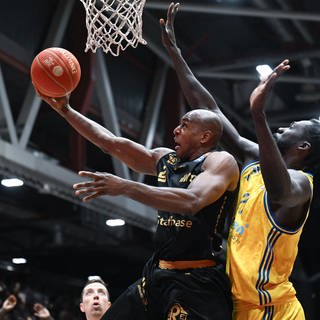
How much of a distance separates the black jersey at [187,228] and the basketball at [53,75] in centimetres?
96

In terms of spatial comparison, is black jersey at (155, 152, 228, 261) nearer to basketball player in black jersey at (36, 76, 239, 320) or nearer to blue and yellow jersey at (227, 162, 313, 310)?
basketball player in black jersey at (36, 76, 239, 320)

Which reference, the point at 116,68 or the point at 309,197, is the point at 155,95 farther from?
the point at 309,197

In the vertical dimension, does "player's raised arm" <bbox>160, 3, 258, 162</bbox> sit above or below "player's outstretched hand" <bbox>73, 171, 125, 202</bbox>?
above

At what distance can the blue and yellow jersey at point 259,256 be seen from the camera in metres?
4.06

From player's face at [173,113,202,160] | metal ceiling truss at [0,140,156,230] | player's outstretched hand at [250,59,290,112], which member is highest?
metal ceiling truss at [0,140,156,230]

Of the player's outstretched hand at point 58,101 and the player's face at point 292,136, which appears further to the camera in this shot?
the player's outstretched hand at point 58,101

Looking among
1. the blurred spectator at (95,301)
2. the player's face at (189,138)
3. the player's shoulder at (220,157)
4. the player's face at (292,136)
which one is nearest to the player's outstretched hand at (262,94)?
the player's shoulder at (220,157)

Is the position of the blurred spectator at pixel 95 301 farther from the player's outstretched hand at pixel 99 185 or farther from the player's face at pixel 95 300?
Answer: the player's outstretched hand at pixel 99 185

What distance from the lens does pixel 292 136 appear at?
4.34 meters

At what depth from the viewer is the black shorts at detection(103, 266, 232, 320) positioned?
3.89 meters

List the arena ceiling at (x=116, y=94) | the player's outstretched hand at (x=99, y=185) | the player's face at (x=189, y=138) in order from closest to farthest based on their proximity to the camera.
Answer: the player's outstretched hand at (x=99, y=185)
the player's face at (x=189, y=138)
the arena ceiling at (x=116, y=94)

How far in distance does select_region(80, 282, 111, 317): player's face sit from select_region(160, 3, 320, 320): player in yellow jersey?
245 cm

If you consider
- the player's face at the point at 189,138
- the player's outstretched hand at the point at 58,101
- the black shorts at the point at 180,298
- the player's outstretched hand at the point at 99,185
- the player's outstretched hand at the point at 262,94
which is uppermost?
the player's outstretched hand at the point at 58,101

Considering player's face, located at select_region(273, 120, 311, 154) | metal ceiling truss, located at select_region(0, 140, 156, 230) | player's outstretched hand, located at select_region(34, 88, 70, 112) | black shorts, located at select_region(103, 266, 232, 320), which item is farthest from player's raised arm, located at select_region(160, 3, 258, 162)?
metal ceiling truss, located at select_region(0, 140, 156, 230)
